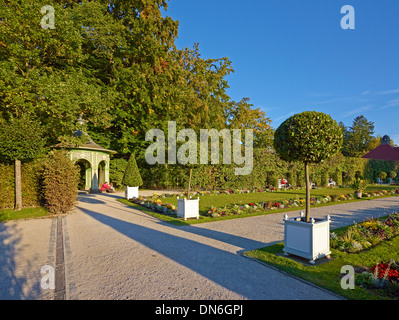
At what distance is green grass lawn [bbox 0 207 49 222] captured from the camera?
9178 mm

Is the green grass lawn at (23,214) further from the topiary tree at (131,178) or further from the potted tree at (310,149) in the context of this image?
the potted tree at (310,149)

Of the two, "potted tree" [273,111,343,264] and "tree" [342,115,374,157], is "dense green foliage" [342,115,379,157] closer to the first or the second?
"tree" [342,115,374,157]

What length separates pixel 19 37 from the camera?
10.9 metres

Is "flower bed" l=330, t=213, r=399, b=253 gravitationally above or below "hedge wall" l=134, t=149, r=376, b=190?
below

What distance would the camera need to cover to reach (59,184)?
10.0m

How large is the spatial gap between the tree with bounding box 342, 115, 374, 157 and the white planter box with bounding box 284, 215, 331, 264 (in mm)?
60259

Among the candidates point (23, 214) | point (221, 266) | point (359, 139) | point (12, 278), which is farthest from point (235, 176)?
point (359, 139)

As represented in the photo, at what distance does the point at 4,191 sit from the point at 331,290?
13214 mm

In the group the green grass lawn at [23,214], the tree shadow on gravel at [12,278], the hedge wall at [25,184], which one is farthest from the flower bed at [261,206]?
the hedge wall at [25,184]

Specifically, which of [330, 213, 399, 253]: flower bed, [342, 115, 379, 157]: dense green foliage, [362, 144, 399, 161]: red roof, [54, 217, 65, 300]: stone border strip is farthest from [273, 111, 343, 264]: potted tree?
[342, 115, 379, 157]: dense green foliage

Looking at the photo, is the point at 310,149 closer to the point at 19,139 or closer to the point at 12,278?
the point at 12,278
